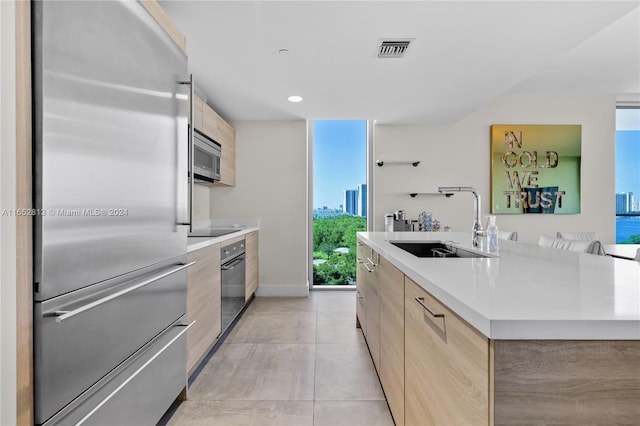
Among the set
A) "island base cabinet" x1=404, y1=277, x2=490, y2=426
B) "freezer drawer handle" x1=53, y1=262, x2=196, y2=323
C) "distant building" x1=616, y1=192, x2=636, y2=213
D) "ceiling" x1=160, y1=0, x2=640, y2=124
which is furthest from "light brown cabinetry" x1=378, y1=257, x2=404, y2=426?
"distant building" x1=616, y1=192, x2=636, y2=213

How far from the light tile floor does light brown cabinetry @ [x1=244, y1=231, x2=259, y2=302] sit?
47 centimetres

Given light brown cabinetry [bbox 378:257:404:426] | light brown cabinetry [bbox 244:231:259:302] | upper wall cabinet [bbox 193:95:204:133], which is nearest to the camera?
light brown cabinetry [bbox 378:257:404:426]

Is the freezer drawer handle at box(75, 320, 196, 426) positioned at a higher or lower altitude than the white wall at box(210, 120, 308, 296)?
lower

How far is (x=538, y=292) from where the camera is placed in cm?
85

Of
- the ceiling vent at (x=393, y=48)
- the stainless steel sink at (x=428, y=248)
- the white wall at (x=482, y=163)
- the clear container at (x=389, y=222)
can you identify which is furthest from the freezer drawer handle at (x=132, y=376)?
the white wall at (x=482, y=163)

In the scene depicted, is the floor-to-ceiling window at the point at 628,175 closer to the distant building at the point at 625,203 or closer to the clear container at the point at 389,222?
the distant building at the point at 625,203

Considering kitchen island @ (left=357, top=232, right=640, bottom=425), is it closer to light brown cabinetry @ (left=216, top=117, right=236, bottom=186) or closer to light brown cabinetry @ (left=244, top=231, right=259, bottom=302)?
light brown cabinetry @ (left=244, top=231, right=259, bottom=302)

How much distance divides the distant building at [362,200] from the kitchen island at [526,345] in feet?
12.0

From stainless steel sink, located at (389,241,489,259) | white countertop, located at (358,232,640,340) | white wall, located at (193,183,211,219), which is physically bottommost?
stainless steel sink, located at (389,241,489,259)

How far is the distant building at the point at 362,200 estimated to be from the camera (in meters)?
4.83

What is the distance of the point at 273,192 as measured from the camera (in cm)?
454

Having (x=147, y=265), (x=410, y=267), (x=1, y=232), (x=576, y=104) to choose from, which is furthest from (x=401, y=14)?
(x=576, y=104)

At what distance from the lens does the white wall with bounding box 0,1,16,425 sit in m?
0.85

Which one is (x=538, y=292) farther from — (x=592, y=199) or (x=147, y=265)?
(x=592, y=199)
